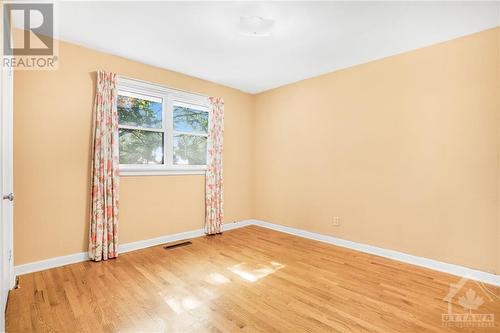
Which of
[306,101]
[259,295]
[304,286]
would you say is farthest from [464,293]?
[306,101]

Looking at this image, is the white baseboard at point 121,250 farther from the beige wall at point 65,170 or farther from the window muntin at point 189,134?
the window muntin at point 189,134

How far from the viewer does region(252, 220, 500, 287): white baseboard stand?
8.45 feet

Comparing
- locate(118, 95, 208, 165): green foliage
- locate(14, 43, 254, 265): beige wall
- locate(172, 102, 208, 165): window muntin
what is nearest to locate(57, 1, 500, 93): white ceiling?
locate(14, 43, 254, 265): beige wall

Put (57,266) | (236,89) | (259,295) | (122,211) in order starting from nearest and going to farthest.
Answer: (259,295) < (57,266) < (122,211) < (236,89)

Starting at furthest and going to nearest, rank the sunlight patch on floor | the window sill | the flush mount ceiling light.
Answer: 1. the window sill
2. the sunlight patch on floor
3. the flush mount ceiling light

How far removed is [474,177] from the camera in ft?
8.71

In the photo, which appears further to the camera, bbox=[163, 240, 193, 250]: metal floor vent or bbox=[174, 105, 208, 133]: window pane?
bbox=[174, 105, 208, 133]: window pane

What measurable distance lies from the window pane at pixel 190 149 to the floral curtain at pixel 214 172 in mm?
140

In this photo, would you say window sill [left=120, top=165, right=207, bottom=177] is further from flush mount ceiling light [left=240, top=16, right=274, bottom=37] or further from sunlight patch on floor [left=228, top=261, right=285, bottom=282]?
flush mount ceiling light [left=240, top=16, right=274, bottom=37]

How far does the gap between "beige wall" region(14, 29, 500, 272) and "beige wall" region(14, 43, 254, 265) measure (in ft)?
0.04

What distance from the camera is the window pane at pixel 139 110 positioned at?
349cm

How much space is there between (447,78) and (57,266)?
4.94 metres

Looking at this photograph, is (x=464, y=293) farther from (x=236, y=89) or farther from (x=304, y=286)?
(x=236, y=89)

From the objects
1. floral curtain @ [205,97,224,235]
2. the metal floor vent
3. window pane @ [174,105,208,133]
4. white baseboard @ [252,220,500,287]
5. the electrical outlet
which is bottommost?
the metal floor vent
